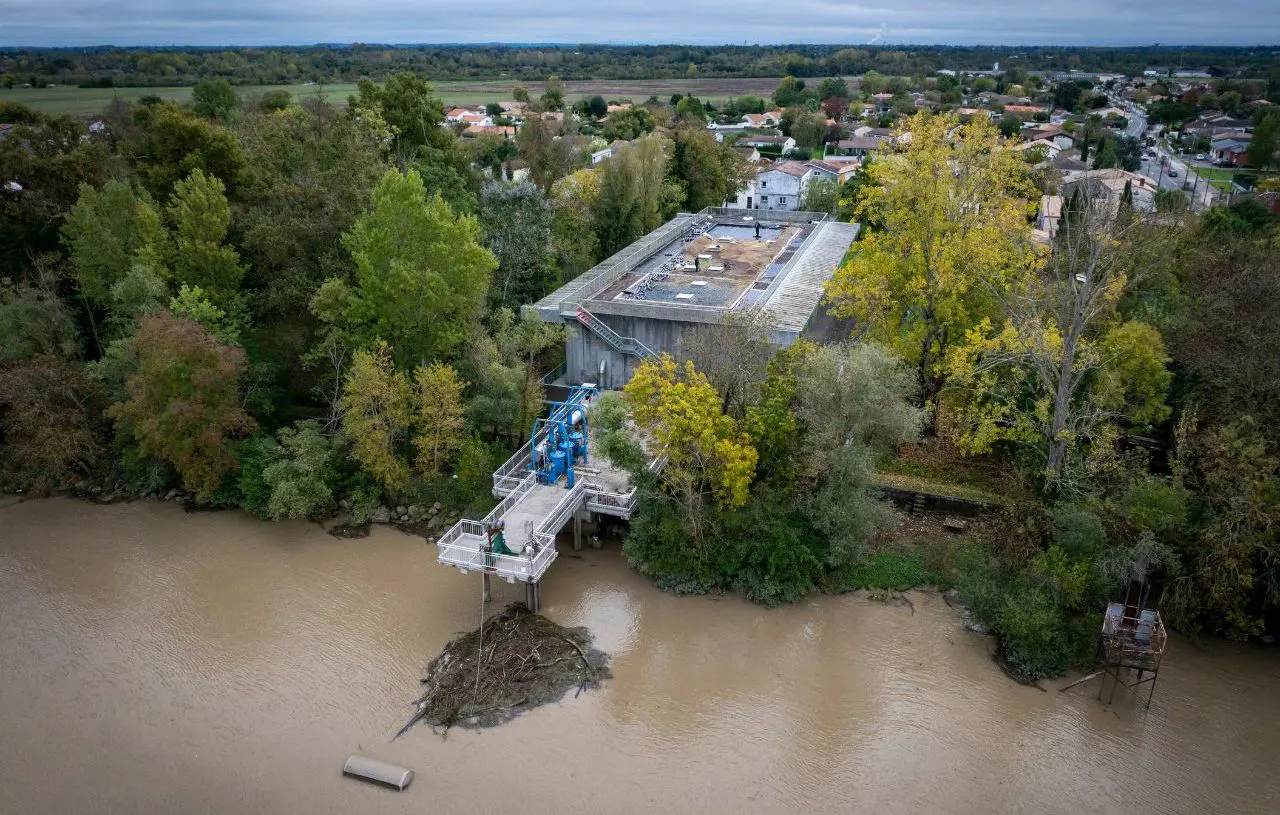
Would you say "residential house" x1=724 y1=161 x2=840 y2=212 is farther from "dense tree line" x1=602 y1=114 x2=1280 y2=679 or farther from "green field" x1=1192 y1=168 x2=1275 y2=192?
"dense tree line" x1=602 y1=114 x2=1280 y2=679

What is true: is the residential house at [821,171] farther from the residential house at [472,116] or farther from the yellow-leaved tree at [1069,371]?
the residential house at [472,116]

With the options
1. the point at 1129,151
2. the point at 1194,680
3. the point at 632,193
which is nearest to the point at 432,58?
the point at 1129,151

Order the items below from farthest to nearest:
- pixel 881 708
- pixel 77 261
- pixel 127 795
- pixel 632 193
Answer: pixel 632 193 < pixel 77 261 < pixel 881 708 < pixel 127 795

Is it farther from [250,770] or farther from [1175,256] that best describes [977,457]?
[250,770]

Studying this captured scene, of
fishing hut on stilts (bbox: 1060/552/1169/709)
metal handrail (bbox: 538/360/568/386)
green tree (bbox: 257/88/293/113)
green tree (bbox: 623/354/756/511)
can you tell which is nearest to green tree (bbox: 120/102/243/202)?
metal handrail (bbox: 538/360/568/386)

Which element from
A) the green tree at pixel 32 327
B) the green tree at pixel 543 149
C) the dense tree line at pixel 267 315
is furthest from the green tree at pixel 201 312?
the green tree at pixel 543 149

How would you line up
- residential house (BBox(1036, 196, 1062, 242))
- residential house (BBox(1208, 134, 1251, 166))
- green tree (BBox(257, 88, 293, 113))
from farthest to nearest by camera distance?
residential house (BBox(1208, 134, 1251, 166)), green tree (BBox(257, 88, 293, 113)), residential house (BBox(1036, 196, 1062, 242))
